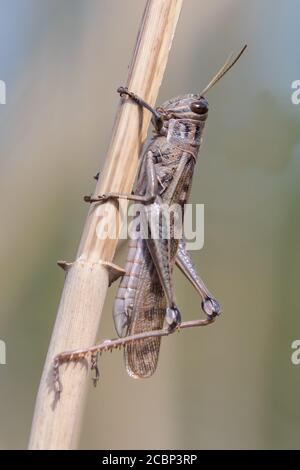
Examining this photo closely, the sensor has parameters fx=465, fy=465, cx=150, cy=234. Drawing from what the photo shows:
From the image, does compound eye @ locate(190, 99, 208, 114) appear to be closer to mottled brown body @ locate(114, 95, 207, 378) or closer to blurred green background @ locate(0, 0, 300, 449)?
mottled brown body @ locate(114, 95, 207, 378)

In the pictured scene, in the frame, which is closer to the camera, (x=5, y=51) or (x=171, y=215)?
(x=171, y=215)

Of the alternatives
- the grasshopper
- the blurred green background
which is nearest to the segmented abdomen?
the grasshopper

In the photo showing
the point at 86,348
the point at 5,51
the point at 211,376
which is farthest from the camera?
the point at 211,376

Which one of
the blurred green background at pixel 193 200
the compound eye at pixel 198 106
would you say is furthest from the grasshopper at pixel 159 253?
the blurred green background at pixel 193 200

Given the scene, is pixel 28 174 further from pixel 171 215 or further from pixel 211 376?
pixel 211 376

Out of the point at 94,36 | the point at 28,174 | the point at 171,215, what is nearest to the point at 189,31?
the point at 94,36

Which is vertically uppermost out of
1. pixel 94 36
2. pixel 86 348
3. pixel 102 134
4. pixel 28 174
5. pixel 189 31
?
pixel 189 31
